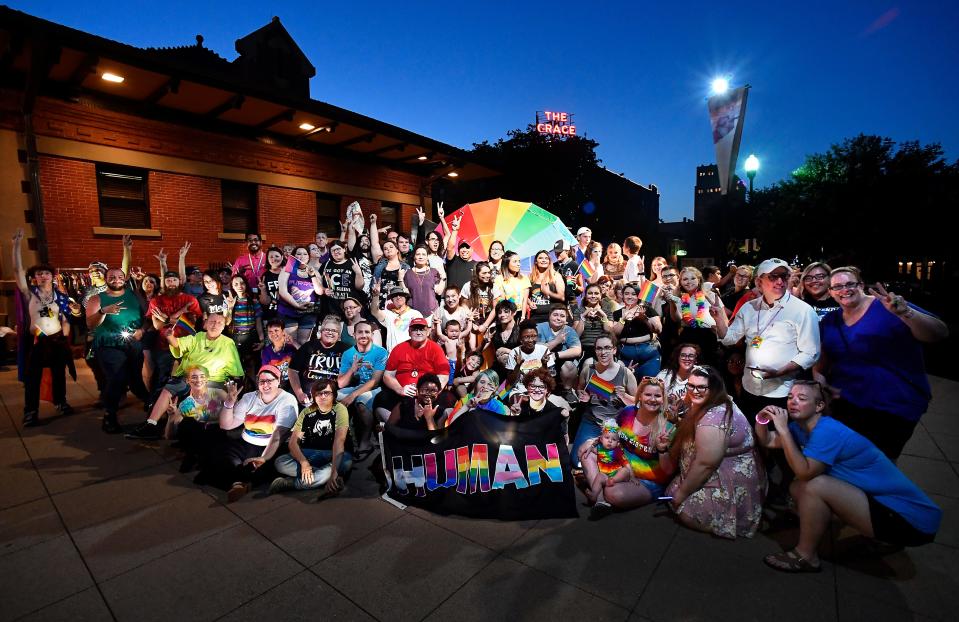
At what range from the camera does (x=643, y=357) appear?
572 centimetres

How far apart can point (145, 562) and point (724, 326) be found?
18.4ft

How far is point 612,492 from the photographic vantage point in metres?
3.74

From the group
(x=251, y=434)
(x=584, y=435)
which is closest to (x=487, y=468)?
(x=584, y=435)

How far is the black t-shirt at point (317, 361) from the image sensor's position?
5.32 m

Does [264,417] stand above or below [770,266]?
below

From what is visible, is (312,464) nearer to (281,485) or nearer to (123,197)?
(281,485)

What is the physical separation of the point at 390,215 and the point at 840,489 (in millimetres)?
15762

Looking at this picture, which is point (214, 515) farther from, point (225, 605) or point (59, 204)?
point (59, 204)

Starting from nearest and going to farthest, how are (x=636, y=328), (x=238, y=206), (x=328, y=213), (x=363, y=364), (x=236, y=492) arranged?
(x=236, y=492) → (x=363, y=364) → (x=636, y=328) → (x=238, y=206) → (x=328, y=213)

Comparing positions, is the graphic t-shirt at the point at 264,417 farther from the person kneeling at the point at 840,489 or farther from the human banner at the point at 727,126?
the human banner at the point at 727,126

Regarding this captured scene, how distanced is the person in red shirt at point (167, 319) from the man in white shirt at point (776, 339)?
7.23 meters

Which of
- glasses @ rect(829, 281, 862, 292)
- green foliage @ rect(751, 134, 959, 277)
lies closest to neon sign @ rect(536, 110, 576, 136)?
green foliage @ rect(751, 134, 959, 277)

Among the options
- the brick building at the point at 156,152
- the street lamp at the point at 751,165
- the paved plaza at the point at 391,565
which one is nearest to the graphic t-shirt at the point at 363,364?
the paved plaza at the point at 391,565

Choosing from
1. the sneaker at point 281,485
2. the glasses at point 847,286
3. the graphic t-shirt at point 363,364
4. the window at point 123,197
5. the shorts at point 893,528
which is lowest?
the sneaker at point 281,485
